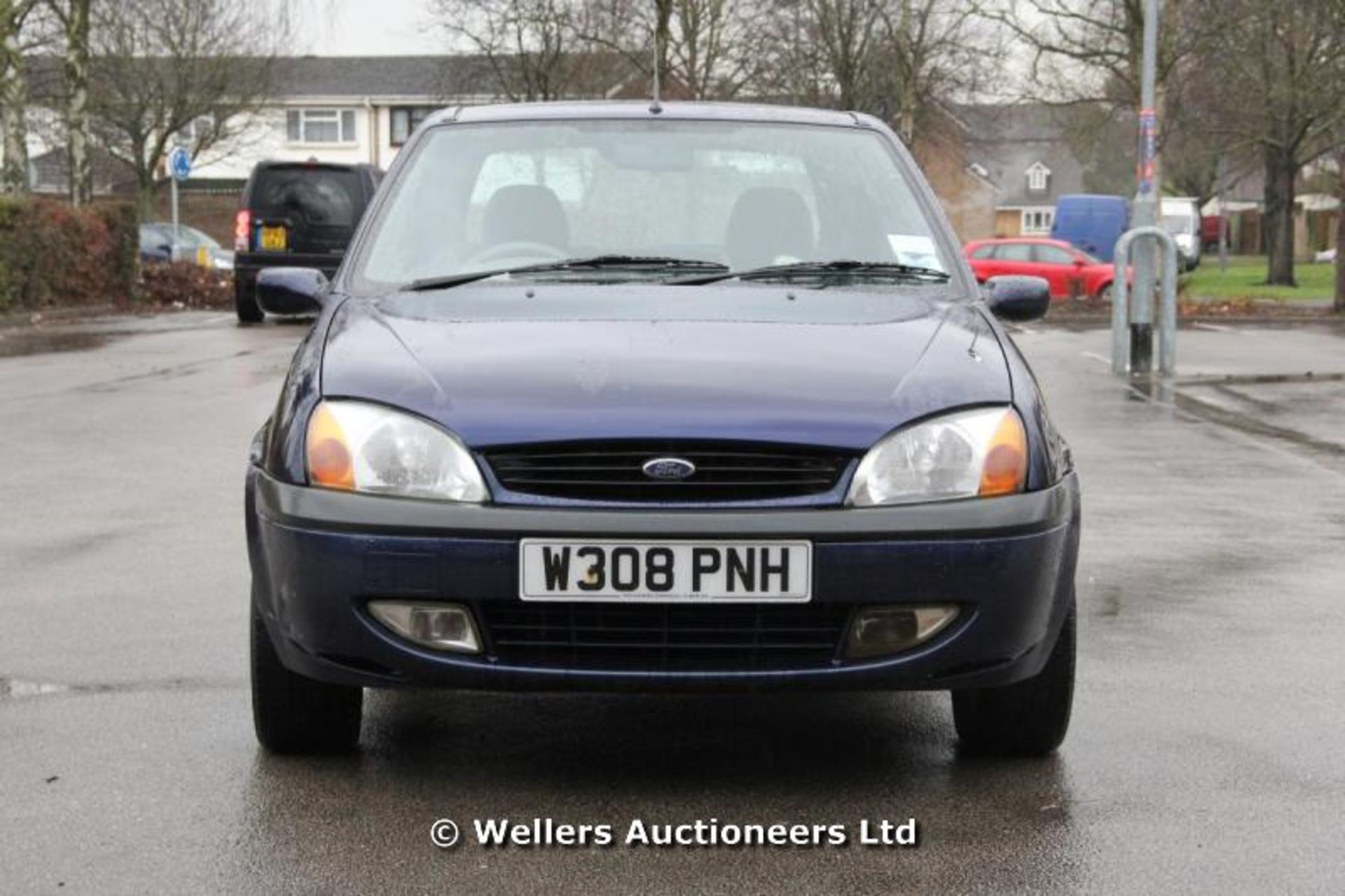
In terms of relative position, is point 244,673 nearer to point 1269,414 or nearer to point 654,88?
point 654,88

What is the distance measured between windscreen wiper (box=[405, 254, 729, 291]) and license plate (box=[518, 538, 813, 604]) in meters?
1.30

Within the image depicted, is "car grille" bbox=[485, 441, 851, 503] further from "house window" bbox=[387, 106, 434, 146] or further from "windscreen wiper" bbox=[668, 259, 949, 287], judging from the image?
"house window" bbox=[387, 106, 434, 146]

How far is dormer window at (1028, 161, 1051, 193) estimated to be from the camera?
128 meters

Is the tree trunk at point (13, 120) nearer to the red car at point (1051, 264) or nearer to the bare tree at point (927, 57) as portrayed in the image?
the red car at point (1051, 264)

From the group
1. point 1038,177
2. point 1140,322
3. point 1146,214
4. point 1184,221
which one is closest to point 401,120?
point 1184,221

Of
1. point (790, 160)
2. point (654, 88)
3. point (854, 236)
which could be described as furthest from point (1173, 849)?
point (654, 88)

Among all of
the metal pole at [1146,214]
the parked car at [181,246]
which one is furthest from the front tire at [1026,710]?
the parked car at [181,246]

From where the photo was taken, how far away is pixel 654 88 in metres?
7.70

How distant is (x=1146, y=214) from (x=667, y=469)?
16549 millimetres

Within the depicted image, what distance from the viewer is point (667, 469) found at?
3.94 meters

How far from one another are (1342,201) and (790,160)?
22416 millimetres

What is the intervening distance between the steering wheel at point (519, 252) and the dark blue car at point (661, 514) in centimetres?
55

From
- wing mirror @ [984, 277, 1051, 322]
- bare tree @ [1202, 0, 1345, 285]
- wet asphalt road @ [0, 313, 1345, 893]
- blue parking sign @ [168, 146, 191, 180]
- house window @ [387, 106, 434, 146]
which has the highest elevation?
house window @ [387, 106, 434, 146]

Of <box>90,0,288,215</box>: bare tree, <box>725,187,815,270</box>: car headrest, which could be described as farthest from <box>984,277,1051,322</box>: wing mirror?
<box>90,0,288,215</box>: bare tree
